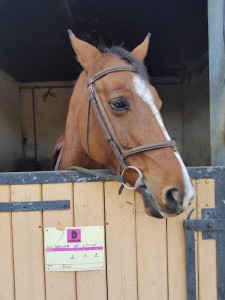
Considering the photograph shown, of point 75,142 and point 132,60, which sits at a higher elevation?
point 132,60

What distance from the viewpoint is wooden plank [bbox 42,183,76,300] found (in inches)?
47.6

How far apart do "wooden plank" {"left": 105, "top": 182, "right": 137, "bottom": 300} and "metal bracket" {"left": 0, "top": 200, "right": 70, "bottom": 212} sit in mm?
258

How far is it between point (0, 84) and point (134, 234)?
431cm

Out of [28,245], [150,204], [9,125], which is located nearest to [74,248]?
[28,245]

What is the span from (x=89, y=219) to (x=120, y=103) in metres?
0.66

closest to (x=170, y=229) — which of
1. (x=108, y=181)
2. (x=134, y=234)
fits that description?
(x=134, y=234)

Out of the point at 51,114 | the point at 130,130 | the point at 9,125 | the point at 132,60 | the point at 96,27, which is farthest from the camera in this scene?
the point at 51,114

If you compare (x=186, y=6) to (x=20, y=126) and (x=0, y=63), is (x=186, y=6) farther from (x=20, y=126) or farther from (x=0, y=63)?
(x=20, y=126)

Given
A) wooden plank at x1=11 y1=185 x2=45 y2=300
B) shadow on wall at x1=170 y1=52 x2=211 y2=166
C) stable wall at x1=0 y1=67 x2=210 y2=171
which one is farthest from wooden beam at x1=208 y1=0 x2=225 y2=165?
stable wall at x1=0 y1=67 x2=210 y2=171

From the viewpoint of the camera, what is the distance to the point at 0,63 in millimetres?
3998

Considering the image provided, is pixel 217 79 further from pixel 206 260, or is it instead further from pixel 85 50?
pixel 206 260

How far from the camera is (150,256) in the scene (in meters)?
1.22

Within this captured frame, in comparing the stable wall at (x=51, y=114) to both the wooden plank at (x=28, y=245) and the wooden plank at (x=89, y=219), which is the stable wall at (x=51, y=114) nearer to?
the wooden plank at (x=28, y=245)

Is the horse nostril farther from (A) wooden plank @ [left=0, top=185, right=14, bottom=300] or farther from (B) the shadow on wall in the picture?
(B) the shadow on wall
